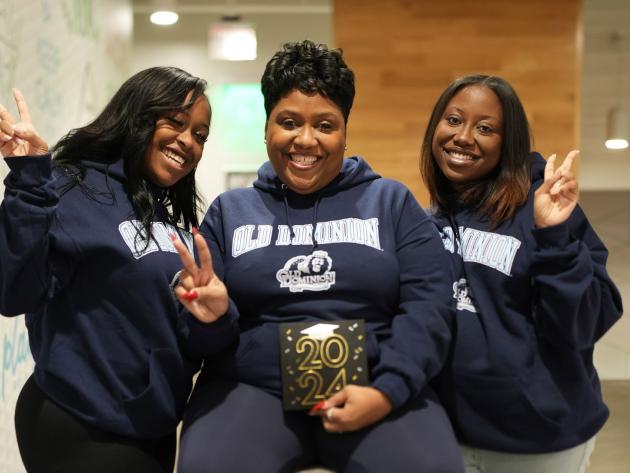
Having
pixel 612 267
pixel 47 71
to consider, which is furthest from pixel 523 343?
pixel 612 267

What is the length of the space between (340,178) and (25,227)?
2.43ft

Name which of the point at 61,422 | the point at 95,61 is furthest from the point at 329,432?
the point at 95,61

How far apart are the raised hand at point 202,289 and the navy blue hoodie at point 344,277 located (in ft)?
0.37

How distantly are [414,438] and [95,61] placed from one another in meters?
3.43

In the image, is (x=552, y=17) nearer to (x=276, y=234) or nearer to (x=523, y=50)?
(x=523, y=50)

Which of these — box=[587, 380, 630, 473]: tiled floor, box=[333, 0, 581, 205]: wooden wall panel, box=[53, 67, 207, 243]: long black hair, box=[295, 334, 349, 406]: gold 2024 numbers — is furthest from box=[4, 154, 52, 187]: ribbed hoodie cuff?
box=[587, 380, 630, 473]: tiled floor

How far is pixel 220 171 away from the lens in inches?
297

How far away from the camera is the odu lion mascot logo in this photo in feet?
5.39

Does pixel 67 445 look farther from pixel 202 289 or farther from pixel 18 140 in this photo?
pixel 18 140

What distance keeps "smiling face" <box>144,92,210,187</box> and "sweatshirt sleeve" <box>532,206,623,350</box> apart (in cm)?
90

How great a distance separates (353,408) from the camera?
150 cm

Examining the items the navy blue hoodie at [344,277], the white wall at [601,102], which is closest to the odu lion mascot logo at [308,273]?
the navy blue hoodie at [344,277]

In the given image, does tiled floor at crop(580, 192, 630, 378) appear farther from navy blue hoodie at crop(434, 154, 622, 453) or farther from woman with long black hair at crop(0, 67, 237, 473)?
woman with long black hair at crop(0, 67, 237, 473)

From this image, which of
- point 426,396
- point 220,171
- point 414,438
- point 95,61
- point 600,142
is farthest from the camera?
point 220,171
